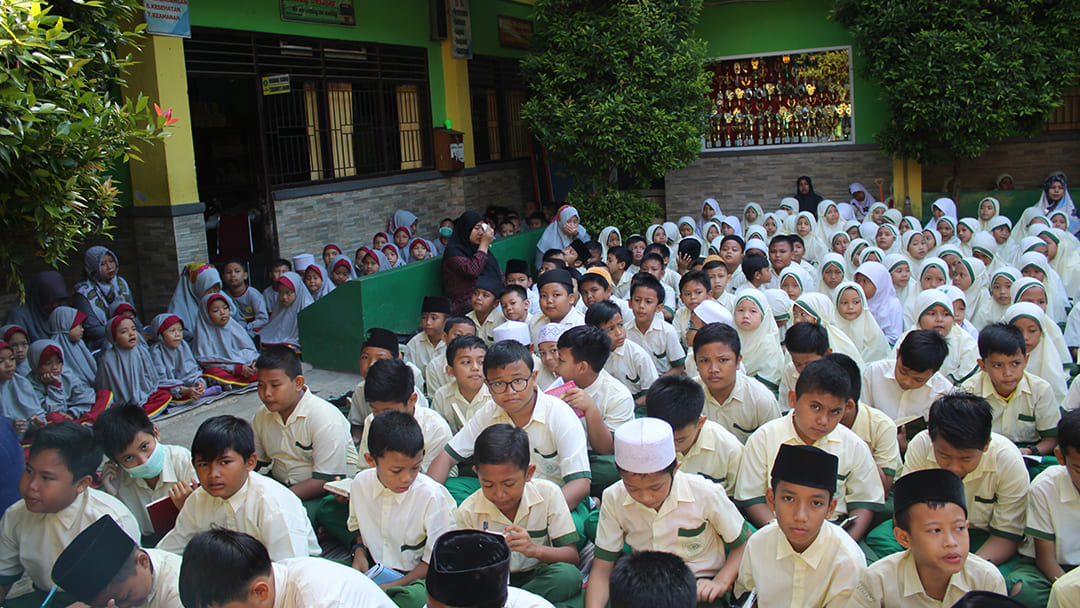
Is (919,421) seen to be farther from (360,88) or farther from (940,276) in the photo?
(360,88)

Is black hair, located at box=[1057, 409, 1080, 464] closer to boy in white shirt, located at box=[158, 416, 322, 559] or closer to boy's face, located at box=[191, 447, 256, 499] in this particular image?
boy in white shirt, located at box=[158, 416, 322, 559]

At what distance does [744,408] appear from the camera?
4.14m

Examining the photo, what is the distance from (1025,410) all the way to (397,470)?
2.91 metres

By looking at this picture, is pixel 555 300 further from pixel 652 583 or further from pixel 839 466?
pixel 652 583

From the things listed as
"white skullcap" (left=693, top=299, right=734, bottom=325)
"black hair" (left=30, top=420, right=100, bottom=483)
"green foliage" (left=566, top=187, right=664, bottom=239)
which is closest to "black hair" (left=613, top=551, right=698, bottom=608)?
"black hair" (left=30, top=420, right=100, bottom=483)

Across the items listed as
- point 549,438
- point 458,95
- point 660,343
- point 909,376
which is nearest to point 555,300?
point 660,343

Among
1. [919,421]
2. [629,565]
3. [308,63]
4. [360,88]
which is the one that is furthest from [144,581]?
[360,88]

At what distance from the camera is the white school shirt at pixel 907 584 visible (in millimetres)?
2463

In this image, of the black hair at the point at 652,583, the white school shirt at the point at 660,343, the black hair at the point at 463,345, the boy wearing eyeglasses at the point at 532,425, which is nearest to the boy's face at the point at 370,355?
the black hair at the point at 463,345

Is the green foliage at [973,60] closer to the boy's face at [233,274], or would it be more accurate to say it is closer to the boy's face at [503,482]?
the boy's face at [233,274]

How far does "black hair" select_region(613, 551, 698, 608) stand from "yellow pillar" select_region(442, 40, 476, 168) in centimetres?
937

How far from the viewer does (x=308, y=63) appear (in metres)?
8.80

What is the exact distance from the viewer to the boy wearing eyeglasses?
3.56 m

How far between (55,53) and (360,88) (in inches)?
261
